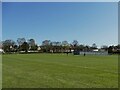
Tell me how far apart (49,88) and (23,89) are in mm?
1228

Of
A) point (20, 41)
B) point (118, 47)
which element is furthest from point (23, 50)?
point (118, 47)

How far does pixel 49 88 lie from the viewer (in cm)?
1387

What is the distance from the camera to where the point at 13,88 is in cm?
1387

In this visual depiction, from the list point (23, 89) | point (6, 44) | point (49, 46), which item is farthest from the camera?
point (49, 46)

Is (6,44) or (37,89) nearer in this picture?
(37,89)

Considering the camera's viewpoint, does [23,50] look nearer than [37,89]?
No

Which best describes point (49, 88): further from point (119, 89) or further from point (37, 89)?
point (119, 89)

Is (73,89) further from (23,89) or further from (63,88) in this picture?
(23,89)

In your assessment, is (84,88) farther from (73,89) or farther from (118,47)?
(118,47)

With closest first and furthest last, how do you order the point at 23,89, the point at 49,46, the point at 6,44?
the point at 23,89, the point at 6,44, the point at 49,46

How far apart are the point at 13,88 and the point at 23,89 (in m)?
0.59

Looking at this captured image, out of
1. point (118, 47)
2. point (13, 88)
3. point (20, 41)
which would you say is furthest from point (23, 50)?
point (13, 88)

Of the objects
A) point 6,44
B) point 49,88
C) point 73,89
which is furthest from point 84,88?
point 6,44

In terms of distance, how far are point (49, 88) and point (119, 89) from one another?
11.0 feet
